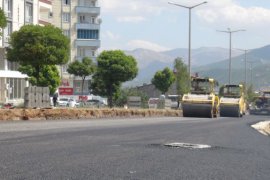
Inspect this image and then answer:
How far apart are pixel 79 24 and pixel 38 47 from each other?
59093 millimetres

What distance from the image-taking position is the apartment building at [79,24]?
106 meters

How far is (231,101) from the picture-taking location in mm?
56938

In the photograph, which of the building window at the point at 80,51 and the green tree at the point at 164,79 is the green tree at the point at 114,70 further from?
the building window at the point at 80,51

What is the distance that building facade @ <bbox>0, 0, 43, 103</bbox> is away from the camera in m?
63.7

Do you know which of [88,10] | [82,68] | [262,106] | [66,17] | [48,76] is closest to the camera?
[48,76]

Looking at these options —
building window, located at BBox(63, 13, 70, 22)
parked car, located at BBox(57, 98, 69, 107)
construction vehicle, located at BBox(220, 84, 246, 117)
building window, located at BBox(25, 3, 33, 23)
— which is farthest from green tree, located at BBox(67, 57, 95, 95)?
construction vehicle, located at BBox(220, 84, 246, 117)

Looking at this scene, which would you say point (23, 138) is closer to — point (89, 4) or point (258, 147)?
point (258, 147)

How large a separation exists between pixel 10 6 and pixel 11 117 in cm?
3918

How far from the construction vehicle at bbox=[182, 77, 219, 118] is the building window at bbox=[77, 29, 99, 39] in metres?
59.1

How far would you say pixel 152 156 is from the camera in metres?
13.6

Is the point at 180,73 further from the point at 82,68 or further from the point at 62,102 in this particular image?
the point at 62,102

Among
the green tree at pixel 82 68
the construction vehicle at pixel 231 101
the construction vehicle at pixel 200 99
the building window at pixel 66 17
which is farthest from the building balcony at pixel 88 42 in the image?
the construction vehicle at pixel 200 99

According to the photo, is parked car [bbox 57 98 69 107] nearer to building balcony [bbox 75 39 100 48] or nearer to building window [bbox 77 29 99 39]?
building balcony [bbox 75 39 100 48]

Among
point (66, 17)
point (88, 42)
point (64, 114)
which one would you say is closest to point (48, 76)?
point (64, 114)
